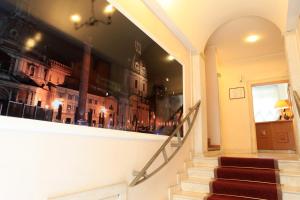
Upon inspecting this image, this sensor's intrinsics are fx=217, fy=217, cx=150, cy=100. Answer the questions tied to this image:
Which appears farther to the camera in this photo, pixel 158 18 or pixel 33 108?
pixel 158 18

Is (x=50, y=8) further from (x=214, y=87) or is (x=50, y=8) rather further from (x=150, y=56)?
(x=214, y=87)

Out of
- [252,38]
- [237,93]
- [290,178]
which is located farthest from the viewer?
[237,93]

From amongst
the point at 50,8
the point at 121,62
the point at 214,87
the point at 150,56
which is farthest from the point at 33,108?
the point at 214,87

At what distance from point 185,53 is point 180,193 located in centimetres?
244

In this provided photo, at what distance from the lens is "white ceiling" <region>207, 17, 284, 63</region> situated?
15.7 feet

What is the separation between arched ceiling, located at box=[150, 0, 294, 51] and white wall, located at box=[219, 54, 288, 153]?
2.56m

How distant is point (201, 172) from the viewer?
3432mm

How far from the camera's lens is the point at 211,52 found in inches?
219

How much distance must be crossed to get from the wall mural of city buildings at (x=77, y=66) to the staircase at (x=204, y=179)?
3.22 feet

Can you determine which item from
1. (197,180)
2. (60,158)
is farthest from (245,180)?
(60,158)

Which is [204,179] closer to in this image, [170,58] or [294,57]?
[170,58]

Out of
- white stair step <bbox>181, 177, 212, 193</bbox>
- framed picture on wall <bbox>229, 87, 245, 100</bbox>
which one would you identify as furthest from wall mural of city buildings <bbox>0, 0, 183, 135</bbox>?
framed picture on wall <bbox>229, 87, 245, 100</bbox>

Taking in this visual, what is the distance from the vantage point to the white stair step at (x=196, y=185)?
3115 millimetres

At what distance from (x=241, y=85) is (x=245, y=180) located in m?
4.23
